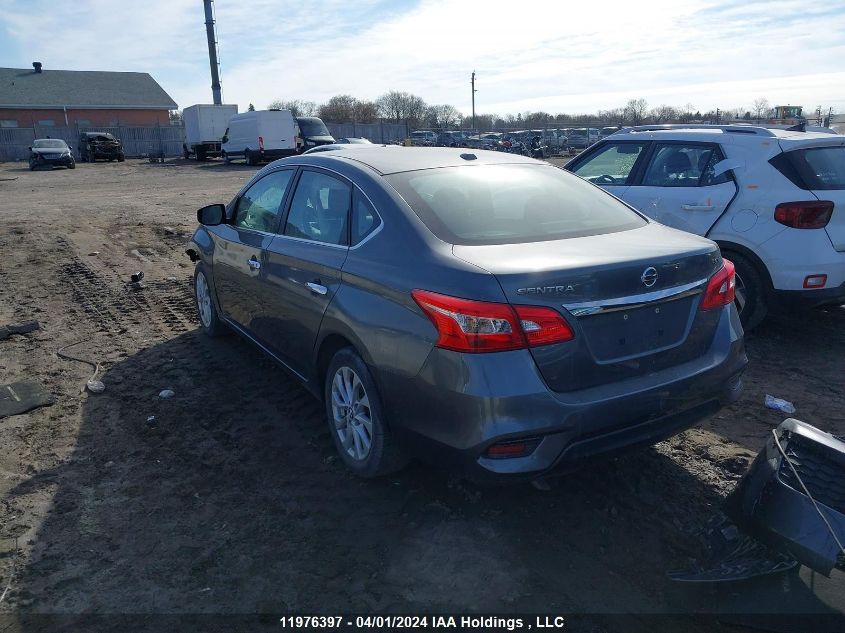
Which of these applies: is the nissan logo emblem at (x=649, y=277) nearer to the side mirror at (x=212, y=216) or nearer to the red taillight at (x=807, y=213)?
the red taillight at (x=807, y=213)

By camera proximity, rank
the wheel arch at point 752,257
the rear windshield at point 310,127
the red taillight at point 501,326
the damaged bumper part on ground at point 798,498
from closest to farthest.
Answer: the damaged bumper part on ground at point 798,498 < the red taillight at point 501,326 < the wheel arch at point 752,257 < the rear windshield at point 310,127

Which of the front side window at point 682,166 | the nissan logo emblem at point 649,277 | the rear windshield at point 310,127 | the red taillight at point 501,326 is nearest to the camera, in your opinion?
the red taillight at point 501,326

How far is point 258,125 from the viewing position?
3175 centimetres

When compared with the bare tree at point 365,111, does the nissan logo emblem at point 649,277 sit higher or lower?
lower

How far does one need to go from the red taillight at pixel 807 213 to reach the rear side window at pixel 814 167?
0.15 metres

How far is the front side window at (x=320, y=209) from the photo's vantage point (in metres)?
3.73

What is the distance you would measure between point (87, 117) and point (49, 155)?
83.9ft

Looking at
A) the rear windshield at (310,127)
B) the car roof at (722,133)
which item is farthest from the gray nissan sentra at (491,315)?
the rear windshield at (310,127)

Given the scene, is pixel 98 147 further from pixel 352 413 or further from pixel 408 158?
pixel 352 413

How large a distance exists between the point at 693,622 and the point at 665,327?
1222 mm

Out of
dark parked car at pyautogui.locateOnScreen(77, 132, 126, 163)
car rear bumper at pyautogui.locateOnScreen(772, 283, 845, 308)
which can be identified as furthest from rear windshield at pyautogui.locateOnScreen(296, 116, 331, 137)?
car rear bumper at pyautogui.locateOnScreen(772, 283, 845, 308)

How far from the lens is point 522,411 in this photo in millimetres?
2725

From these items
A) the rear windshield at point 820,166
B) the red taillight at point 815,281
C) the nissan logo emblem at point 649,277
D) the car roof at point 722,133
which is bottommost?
the red taillight at point 815,281

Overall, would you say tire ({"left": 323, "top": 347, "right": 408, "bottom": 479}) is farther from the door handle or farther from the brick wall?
the brick wall
